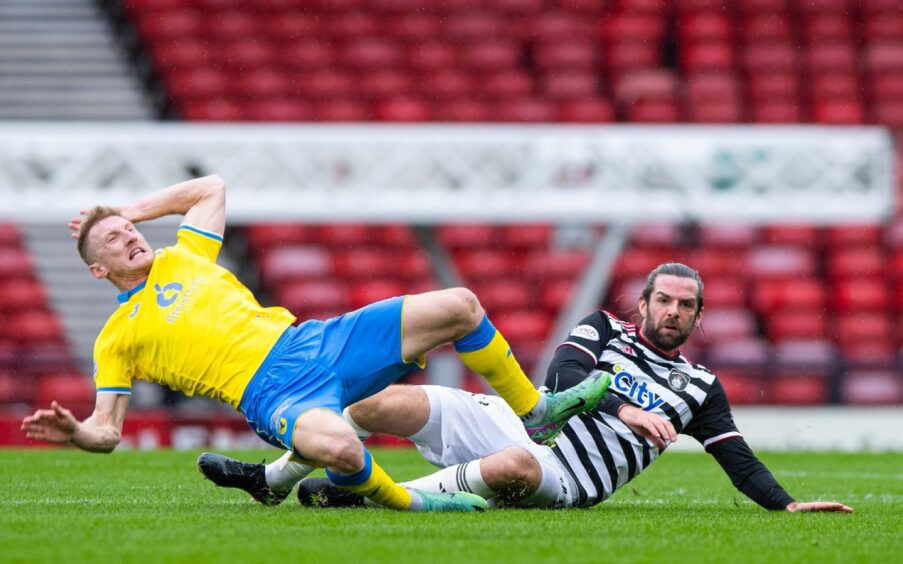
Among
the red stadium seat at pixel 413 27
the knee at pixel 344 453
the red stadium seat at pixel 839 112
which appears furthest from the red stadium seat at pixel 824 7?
the knee at pixel 344 453

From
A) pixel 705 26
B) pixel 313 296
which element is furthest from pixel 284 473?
pixel 705 26

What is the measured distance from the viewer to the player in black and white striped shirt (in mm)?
5867

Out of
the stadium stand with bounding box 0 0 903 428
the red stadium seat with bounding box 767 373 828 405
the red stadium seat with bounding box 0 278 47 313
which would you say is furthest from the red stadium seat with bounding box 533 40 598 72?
the red stadium seat with bounding box 0 278 47 313

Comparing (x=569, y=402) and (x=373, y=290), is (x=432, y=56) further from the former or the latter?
(x=569, y=402)

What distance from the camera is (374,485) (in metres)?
5.48

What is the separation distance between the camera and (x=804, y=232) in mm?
16484

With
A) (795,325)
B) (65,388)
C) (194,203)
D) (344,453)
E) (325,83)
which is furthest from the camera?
(325,83)

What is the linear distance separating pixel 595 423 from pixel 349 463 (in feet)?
4.26

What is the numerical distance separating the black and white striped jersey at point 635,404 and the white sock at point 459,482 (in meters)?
0.42

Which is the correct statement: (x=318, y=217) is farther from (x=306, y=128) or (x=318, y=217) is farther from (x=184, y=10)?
(x=184, y=10)

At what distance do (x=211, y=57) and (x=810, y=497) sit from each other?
40.4 ft

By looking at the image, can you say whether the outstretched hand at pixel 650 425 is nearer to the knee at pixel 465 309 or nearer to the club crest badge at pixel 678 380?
the club crest badge at pixel 678 380

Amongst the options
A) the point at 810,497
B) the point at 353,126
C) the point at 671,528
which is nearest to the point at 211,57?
the point at 353,126

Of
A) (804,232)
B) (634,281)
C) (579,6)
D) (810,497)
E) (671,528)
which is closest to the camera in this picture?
(671,528)
